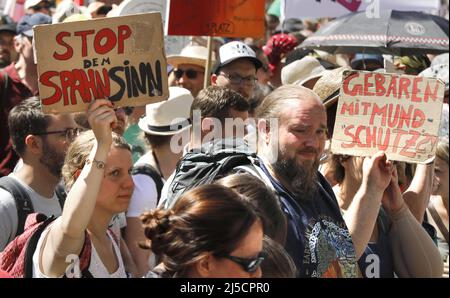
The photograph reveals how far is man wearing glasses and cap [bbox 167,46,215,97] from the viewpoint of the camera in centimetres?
777

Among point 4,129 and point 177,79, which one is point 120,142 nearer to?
point 4,129

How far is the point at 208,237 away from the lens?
298cm

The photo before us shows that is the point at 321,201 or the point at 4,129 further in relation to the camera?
the point at 4,129

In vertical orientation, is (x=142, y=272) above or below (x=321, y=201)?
below

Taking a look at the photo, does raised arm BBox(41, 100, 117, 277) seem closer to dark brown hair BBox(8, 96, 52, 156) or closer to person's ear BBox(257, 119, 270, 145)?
person's ear BBox(257, 119, 270, 145)

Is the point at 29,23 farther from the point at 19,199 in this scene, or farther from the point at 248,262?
the point at 248,262

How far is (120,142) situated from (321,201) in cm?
91

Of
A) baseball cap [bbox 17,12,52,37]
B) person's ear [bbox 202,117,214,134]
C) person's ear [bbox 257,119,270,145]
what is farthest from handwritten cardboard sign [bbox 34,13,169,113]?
baseball cap [bbox 17,12,52,37]

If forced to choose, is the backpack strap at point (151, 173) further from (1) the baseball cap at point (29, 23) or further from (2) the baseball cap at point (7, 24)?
(2) the baseball cap at point (7, 24)

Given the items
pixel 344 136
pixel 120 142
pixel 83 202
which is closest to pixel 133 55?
pixel 120 142

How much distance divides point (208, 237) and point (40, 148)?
88.1 inches

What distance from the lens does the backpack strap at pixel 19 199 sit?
4.59 meters

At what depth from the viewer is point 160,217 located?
3.11m

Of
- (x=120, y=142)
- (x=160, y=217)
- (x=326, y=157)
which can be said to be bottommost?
(x=326, y=157)
